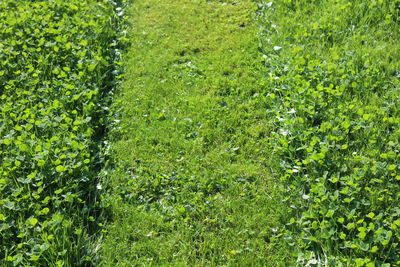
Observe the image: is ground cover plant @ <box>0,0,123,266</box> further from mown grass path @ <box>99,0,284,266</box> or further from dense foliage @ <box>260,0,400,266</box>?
dense foliage @ <box>260,0,400,266</box>

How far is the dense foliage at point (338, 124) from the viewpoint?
10.6 ft

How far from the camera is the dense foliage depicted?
3.24 meters

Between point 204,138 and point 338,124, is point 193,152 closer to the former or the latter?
point 204,138

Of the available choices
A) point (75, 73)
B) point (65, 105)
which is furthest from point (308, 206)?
point (75, 73)

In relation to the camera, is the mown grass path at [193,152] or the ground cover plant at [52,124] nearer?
the ground cover plant at [52,124]

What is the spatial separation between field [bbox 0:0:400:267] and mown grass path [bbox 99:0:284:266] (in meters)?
0.02

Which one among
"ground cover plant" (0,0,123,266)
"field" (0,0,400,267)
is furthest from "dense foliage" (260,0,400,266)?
"ground cover plant" (0,0,123,266)

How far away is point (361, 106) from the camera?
14.3ft

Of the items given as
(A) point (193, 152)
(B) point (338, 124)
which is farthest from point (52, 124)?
(B) point (338, 124)

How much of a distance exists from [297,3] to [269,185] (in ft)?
10.4

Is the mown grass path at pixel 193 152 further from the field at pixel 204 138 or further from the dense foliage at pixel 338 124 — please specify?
the dense foliage at pixel 338 124

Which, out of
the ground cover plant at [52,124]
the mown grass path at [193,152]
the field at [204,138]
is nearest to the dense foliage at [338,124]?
the field at [204,138]

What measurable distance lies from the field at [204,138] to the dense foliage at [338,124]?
18 mm

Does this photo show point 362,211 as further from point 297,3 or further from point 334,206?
point 297,3
